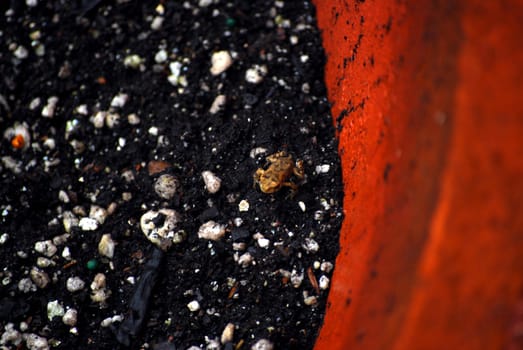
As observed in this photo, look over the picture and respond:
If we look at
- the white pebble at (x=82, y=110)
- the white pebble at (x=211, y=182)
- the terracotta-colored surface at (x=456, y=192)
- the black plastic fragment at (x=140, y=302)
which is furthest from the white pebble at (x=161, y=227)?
the terracotta-colored surface at (x=456, y=192)

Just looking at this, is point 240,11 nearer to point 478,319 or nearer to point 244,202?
point 244,202

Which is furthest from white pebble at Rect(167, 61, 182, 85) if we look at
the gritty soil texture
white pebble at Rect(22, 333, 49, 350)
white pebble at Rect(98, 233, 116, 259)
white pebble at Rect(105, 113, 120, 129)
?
white pebble at Rect(22, 333, 49, 350)

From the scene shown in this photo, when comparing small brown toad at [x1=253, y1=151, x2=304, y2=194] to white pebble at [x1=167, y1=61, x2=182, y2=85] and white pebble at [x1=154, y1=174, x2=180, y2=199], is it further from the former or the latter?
white pebble at [x1=167, y1=61, x2=182, y2=85]

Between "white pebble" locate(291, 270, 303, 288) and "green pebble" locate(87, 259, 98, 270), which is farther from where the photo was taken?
"green pebble" locate(87, 259, 98, 270)

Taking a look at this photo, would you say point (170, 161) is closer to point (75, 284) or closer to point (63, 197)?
point (63, 197)

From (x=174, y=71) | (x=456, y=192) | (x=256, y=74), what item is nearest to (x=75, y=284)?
(x=174, y=71)

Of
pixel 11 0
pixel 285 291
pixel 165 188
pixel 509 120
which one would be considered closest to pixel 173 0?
pixel 11 0

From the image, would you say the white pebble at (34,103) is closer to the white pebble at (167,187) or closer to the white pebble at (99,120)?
the white pebble at (99,120)
